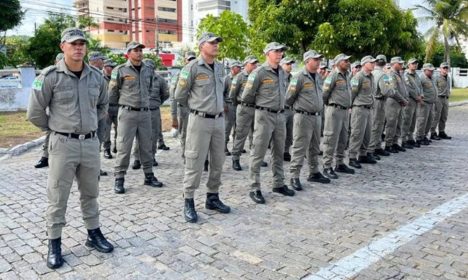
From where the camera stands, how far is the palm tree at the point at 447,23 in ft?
109

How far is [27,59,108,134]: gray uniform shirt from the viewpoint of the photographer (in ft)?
12.9

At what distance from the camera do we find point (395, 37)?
17969 millimetres

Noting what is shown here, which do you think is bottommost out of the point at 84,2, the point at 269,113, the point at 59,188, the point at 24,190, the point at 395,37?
the point at 24,190

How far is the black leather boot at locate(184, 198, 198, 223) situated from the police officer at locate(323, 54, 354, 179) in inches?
115

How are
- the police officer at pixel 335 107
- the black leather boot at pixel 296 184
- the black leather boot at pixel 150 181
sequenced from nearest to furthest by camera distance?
1. the black leather boot at pixel 296 184
2. the black leather boot at pixel 150 181
3. the police officer at pixel 335 107

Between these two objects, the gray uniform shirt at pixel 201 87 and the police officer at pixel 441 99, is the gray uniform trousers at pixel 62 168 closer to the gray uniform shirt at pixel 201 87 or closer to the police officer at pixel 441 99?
the gray uniform shirt at pixel 201 87

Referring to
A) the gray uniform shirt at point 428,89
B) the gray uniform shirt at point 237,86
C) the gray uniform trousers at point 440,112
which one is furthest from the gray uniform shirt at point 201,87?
the gray uniform trousers at point 440,112

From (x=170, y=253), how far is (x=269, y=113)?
8.27 feet

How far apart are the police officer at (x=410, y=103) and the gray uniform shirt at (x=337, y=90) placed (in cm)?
354

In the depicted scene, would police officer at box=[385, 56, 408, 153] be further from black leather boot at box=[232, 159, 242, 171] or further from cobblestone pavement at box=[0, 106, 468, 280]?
black leather boot at box=[232, 159, 242, 171]

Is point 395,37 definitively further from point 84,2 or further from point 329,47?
point 84,2

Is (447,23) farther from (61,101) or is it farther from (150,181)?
(61,101)

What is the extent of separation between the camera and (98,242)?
425 cm

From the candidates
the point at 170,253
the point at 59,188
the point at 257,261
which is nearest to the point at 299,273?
the point at 257,261
